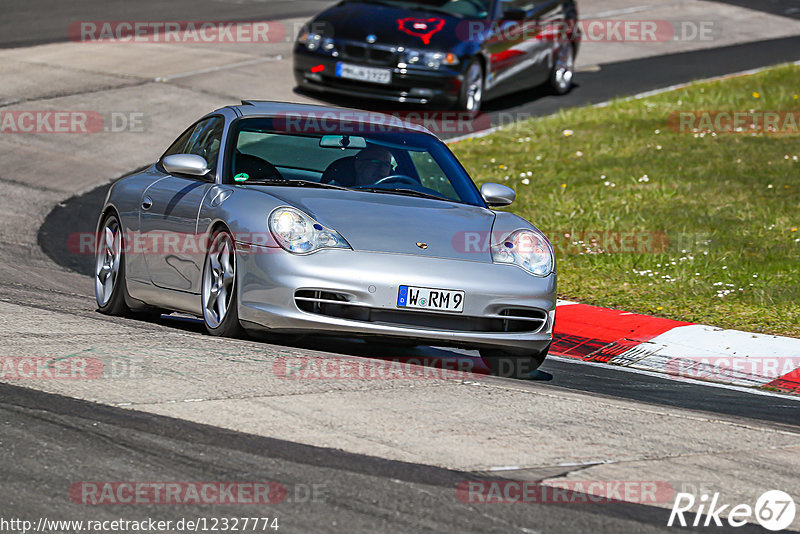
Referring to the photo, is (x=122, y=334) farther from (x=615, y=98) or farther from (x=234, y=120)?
(x=615, y=98)

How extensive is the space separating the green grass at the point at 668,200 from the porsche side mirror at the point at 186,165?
149 inches

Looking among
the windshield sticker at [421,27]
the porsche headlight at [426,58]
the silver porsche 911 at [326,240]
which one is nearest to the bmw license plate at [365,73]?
the porsche headlight at [426,58]

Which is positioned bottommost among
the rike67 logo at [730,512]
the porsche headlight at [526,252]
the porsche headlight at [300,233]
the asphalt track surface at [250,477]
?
the rike67 logo at [730,512]

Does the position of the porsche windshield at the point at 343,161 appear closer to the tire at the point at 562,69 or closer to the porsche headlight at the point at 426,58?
the porsche headlight at the point at 426,58

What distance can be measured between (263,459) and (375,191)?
3170 mm

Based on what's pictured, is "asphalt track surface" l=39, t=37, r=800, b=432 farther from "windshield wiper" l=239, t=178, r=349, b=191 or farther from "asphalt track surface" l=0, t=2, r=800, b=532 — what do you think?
"asphalt track surface" l=0, t=2, r=800, b=532

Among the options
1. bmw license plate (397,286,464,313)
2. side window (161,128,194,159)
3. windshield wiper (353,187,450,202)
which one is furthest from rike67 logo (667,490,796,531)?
side window (161,128,194,159)

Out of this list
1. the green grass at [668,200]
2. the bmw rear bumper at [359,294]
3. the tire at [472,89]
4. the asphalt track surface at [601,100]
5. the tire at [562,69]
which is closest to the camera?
the bmw rear bumper at [359,294]

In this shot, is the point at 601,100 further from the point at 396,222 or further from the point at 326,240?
the point at 326,240

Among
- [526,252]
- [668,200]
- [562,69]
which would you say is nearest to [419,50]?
[562,69]

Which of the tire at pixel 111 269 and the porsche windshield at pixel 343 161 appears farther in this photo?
the tire at pixel 111 269

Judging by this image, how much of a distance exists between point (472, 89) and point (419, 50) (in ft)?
3.46

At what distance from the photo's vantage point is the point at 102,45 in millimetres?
19516

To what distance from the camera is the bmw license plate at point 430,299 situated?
6699 millimetres
